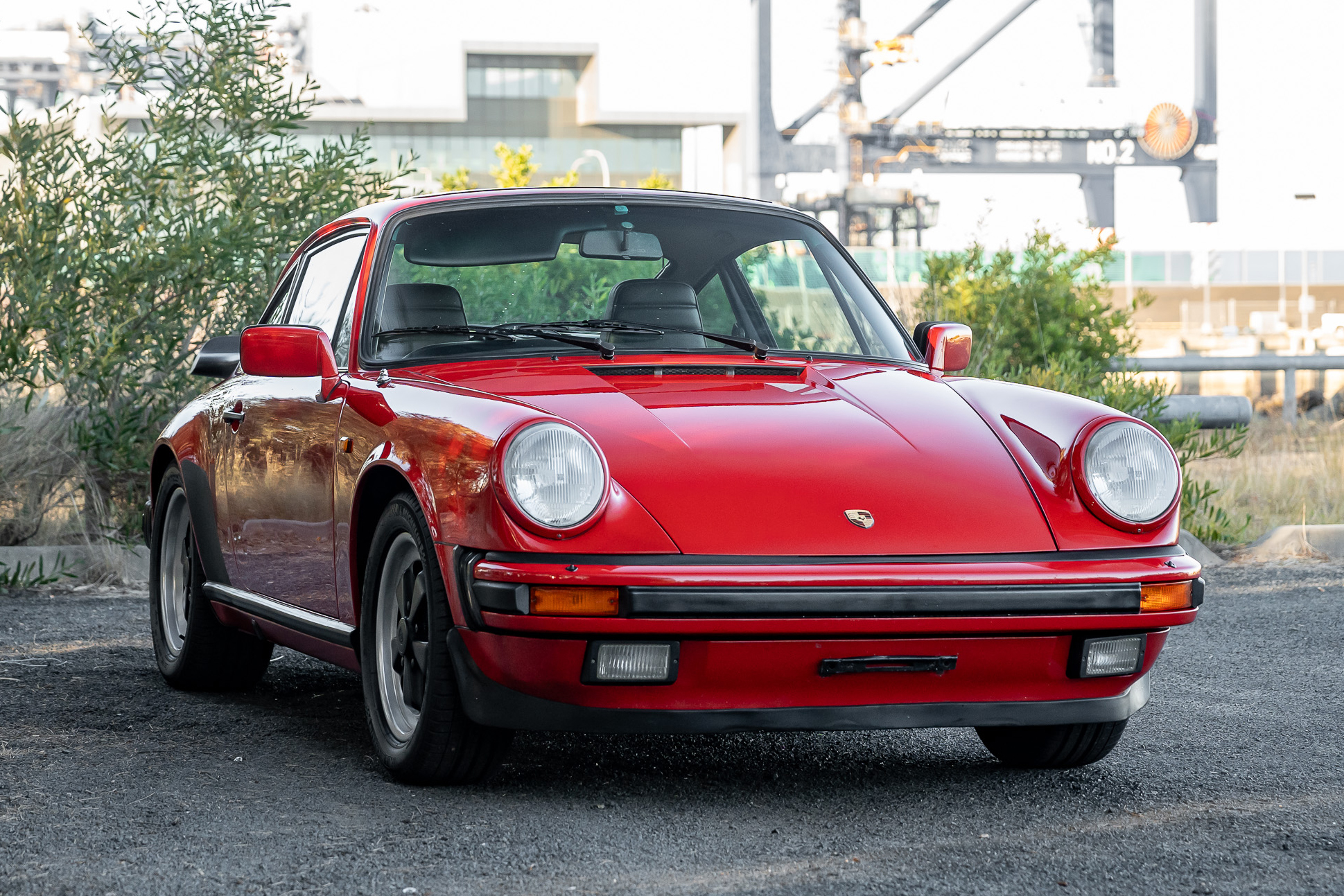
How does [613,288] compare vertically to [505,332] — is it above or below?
above

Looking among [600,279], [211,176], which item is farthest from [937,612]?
[211,176]

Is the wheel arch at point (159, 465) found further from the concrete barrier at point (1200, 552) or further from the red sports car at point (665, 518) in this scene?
the concrete barrier at point (1200, 552)

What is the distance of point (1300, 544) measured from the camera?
8.85m

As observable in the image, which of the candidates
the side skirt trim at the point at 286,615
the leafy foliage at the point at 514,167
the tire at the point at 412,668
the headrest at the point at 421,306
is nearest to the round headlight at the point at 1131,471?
the tire at the point at 412,668

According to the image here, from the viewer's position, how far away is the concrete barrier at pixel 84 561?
8.43 metres

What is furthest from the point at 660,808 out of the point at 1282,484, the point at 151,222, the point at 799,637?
the point at 1282,484

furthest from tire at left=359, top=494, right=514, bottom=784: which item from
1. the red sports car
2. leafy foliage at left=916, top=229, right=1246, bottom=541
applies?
leafy foliage at left=916, top=229, right=1246, bottom=541

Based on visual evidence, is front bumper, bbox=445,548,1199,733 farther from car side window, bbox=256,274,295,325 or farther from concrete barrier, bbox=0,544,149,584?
concrete barrier, bbox=0,544,149,584

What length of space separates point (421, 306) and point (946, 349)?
145cm

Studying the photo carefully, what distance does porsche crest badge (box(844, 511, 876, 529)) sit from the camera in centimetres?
343

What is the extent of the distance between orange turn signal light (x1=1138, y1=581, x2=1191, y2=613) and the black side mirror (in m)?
3.10

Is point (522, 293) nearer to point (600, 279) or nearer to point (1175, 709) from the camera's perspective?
point (600, 279)

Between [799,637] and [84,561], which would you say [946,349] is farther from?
[84,561]

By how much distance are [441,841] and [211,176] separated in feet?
22.6
